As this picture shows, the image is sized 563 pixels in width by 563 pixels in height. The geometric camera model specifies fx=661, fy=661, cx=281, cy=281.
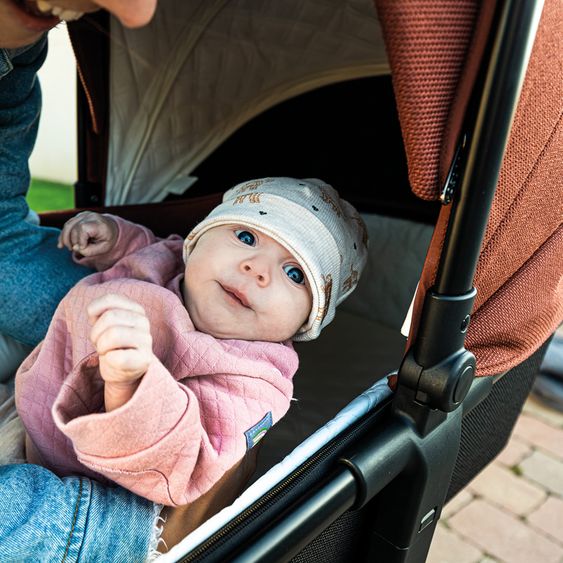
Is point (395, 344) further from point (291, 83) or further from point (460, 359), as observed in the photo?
point (460, 359)

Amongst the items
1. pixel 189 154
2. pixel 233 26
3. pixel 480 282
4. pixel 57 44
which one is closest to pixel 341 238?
pixel 480 282

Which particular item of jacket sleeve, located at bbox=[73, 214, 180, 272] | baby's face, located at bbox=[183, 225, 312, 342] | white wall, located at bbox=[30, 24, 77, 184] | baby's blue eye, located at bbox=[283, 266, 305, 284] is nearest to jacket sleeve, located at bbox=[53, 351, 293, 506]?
baby's face, located at bbox=[183, 225, 312, 342]

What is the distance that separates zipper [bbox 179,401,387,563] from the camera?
821 mm

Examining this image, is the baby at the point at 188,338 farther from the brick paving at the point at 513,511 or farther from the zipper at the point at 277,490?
the brick paving at the point at 513,511

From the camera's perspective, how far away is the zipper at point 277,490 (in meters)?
0.82

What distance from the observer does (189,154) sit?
6.64ft

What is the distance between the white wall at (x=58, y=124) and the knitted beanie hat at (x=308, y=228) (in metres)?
4.28

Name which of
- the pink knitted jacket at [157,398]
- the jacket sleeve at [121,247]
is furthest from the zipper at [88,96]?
the pink knitted jacket at [157,398]

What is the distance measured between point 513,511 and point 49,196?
12.5 feet

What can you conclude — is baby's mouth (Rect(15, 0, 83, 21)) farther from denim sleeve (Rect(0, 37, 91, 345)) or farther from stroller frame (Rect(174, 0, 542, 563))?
denim sleeve (Rect(0, 37, 91, 345))

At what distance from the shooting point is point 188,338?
3.56ft

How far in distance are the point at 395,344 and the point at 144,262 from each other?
105 centimetres

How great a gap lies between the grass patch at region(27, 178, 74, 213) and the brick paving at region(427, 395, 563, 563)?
3.14m

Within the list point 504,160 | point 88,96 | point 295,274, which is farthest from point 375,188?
point 504,160
